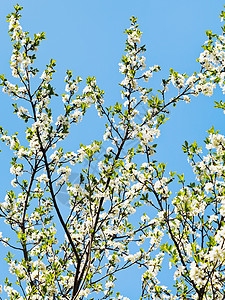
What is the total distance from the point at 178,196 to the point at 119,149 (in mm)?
1536

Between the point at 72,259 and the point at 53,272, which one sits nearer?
the point at 53,272

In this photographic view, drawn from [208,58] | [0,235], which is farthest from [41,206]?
[208,58]

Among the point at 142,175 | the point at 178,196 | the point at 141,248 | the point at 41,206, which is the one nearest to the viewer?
the point at 178,196

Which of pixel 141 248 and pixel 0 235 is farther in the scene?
pixel 0 235

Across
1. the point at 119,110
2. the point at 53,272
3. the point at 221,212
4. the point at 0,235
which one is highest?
the point at 119,110

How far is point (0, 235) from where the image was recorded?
6031 millimetres

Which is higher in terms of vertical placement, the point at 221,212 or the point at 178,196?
the point at 178,196

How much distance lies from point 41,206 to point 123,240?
72.1 inches

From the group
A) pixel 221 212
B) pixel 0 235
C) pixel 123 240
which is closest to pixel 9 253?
pixel 0 235

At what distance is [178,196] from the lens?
412cm

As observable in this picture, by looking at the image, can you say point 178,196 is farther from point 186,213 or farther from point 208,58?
point 208,58

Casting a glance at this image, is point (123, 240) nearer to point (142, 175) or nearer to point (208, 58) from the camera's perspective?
point (142, 175)

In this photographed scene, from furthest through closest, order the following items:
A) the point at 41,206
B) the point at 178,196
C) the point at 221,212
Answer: the point at 41,206 → the point at 178,196 → the point at 221,212

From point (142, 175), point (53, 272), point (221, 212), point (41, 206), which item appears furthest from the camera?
point (41, 206)
